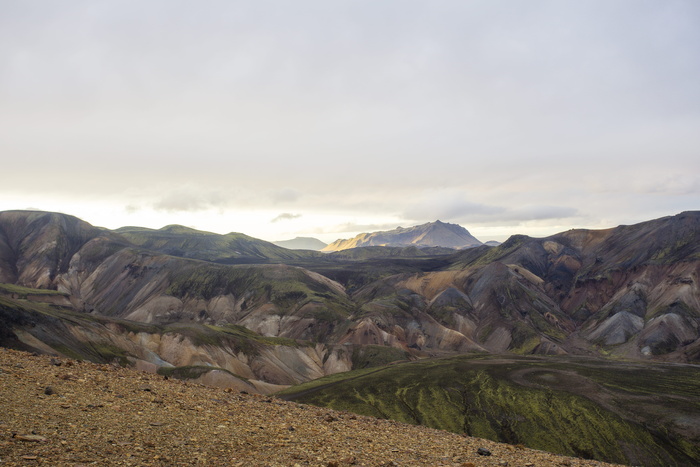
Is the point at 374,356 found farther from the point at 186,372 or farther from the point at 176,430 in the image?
the point at 176,430

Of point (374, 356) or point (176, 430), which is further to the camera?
point (374, 356)

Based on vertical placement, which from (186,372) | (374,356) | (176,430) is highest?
(176,430)

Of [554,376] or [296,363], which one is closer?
[554,376]

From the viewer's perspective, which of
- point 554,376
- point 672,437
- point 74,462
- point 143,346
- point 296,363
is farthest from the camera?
point 296,363

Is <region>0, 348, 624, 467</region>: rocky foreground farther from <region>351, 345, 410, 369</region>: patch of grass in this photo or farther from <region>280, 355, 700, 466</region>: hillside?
<region>351, 345, 410, 369</region>: patch of grass

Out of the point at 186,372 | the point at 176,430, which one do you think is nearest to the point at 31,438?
the point at 176,430

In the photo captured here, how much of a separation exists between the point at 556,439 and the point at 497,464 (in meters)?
83.2

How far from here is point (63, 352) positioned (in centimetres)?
9394

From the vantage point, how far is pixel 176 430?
16891 millimetres

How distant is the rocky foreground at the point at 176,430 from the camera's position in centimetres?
1391

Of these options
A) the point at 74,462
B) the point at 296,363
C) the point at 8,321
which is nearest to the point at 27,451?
the point at 74,462

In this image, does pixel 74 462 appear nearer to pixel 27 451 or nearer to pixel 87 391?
pixel 27 451

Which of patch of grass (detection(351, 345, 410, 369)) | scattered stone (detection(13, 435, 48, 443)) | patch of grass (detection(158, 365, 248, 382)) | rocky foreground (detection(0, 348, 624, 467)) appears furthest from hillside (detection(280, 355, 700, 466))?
scattered stone (detection(13, 435, 48, 443))

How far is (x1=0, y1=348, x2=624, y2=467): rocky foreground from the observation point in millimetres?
13906
